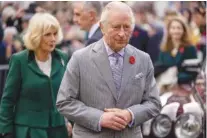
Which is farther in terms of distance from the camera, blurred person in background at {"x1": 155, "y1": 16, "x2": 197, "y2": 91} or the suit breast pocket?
blurred person in background at {"x1": 155, "y1": 16, "x2": 197, "y2": 91}

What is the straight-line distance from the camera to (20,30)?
23.2ft

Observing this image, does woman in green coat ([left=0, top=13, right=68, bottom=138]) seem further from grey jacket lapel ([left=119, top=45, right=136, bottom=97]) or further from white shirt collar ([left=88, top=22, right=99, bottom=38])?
grey jacket lapel ([left=119, top=45, right=136, bottom=97])

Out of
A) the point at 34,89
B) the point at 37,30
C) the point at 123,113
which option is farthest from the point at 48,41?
the point at 123,113

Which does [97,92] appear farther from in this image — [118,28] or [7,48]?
[7,48]

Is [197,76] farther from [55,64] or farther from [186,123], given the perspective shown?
[55,64]

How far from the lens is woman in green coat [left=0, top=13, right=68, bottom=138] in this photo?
469cm

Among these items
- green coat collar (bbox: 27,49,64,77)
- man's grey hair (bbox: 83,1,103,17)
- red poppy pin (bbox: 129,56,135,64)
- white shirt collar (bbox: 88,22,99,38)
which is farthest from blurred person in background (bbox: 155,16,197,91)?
red poppy pin (bbox: 129,56,135,64)

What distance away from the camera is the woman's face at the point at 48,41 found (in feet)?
15.7

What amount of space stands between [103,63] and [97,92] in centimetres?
18

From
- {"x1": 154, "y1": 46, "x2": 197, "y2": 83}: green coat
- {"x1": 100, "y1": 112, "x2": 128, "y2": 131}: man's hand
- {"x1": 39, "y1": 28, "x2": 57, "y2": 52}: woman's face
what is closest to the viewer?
{"x1": 100, "y1": 112, "x2": 128, "y2": 131}: man's hand

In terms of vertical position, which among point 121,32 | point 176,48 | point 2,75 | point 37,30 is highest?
point 121,32

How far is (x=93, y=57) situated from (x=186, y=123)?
319 centimetres

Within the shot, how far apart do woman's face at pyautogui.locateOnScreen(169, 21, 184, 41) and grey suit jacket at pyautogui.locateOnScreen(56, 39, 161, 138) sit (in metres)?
3.25

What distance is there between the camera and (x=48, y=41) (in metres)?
4.78
